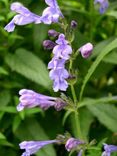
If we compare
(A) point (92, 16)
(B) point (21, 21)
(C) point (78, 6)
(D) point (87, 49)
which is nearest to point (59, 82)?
(D) point (87, 49)

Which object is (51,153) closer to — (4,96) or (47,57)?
(4,96)

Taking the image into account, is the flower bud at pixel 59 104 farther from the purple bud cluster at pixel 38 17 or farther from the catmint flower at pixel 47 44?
the purple bud cluster at pixel 38 17

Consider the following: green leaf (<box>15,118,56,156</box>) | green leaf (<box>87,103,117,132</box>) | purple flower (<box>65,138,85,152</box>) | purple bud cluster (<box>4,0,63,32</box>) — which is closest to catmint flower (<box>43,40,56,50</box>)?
purple bud cluster (<box>4,0,63,32</box>)

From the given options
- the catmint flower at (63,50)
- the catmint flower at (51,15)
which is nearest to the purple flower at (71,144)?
the catmint flower at (63,50)

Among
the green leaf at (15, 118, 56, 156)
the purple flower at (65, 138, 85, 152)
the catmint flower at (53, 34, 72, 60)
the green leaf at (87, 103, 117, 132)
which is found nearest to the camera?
the catmint flower at (53, 34, 72, 60)

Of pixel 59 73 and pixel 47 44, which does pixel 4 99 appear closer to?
pixel 47 44

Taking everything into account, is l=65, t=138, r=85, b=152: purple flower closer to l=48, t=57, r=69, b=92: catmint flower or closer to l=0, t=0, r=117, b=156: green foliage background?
l=48, t=57, r=69, b=92: catmint flower

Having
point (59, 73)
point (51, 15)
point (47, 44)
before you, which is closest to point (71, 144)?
point (59, 73)
